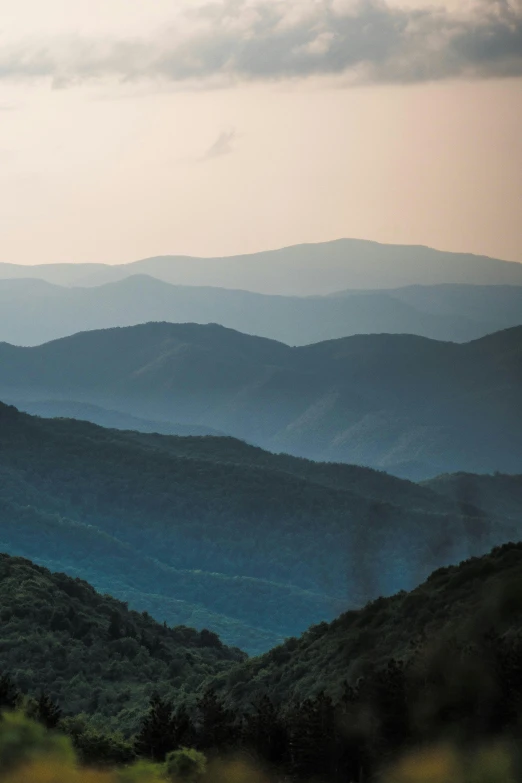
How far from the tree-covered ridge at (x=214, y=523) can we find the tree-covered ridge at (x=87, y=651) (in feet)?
201

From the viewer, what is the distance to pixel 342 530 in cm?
13600

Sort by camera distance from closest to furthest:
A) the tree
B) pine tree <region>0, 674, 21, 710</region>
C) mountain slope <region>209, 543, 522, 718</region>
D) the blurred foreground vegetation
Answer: the blurred foreground vegetation
the tree
pine tree <region>0, 674, 21, 710</region>
mountain slope <region>209, 543, 522, 718</region>

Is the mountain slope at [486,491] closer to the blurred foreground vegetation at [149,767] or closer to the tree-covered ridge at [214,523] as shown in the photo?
the tree-covered ridge at [214,523]

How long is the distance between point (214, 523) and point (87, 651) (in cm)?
8767

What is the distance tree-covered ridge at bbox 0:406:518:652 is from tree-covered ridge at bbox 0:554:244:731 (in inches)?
2408

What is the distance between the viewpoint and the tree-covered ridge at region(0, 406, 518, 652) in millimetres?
122312

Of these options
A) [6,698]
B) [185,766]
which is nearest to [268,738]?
[6,698]

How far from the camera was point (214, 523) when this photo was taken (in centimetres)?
13638

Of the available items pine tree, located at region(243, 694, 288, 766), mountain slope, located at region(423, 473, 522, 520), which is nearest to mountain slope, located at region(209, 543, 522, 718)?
pine tree, located at region(243, 694, 288, 766)

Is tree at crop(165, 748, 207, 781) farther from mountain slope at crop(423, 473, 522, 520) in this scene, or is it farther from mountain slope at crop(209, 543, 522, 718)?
mountain slope at crop(423, 473, 522, 520)

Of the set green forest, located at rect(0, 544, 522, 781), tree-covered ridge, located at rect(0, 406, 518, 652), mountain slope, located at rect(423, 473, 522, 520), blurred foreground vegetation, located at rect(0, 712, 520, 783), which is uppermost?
mountain slope, located at rect(423, 473, 522, 520)

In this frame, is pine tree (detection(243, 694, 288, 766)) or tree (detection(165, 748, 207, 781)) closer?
tree (detection(165, 748, 207, 781))

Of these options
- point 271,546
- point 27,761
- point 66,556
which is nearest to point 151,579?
point 66,556

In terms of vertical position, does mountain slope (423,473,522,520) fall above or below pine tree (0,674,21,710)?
above
